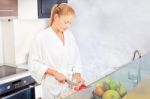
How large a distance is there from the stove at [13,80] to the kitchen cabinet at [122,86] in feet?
4.11

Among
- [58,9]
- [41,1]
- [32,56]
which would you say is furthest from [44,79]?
[41,1]

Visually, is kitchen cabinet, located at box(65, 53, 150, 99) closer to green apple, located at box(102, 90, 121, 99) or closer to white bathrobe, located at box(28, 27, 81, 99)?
green apple, located at box(102, 90, 121, 99)

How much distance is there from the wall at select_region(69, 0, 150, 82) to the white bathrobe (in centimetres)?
98

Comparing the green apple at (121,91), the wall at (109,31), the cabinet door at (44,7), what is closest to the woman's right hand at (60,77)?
the green apple at (121,91)

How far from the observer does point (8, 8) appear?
8.83ft

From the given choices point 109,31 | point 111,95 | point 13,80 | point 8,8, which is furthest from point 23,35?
point 111,95

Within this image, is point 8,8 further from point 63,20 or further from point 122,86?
point 122,86

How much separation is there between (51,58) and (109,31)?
1.19 m

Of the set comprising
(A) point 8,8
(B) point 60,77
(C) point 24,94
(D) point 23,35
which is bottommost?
(C) point 24,94

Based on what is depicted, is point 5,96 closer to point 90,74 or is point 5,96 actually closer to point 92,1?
point 90,74

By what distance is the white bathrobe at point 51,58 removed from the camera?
7.21ft

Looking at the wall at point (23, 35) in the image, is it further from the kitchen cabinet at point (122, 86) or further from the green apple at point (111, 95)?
the green apple at point (111, 95)

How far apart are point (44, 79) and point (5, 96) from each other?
0.41 meters

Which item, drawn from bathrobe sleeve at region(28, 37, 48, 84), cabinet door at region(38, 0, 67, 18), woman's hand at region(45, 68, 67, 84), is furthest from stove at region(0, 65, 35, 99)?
cabinet door at region(38, 0, 67, 18)
